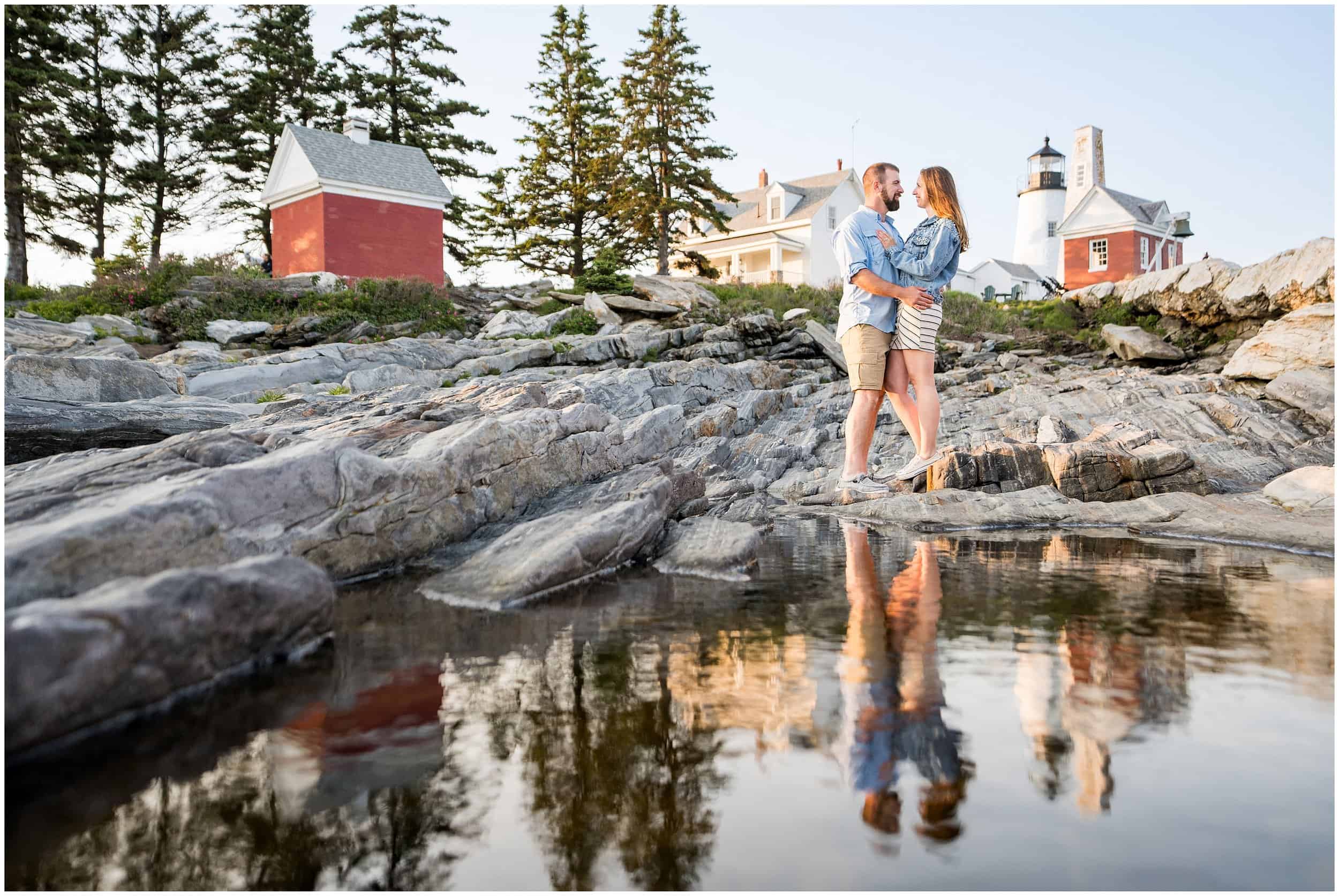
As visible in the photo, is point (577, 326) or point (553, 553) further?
point (577, 326)

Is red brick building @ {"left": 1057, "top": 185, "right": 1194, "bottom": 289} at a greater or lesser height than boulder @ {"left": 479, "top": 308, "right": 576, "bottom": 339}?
greater

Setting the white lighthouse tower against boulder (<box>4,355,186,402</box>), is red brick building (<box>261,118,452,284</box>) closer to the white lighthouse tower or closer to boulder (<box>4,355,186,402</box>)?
boulder (<box>4,355,186,402</box>)

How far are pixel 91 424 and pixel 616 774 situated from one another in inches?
346

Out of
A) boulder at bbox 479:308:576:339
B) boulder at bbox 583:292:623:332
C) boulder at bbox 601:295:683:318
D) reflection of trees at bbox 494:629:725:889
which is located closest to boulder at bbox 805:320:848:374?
boulder at bbox 601:295:683:318

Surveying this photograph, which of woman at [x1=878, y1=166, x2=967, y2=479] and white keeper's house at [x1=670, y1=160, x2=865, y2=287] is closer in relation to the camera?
woman at [x1=878, y1=166, x2=967, y2=479]

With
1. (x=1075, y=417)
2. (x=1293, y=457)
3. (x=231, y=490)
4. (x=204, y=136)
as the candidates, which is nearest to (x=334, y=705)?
(x=231, y=490)

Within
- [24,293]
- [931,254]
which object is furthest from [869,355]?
[24,293]

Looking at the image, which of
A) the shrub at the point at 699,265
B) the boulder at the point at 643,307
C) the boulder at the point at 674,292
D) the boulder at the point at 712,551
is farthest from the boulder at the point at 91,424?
the shrub at the point at 699,265

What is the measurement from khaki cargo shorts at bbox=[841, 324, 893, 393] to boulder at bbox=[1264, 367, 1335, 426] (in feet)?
24.7

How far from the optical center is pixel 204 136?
36188 mm

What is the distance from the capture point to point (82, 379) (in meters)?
11.9

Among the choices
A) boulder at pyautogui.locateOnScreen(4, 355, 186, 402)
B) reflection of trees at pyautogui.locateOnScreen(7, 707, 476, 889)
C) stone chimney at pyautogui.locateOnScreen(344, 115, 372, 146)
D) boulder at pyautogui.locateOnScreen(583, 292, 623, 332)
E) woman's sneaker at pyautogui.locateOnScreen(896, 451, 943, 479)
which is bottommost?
reflection of trees at pyautogui.locateOnScreen(7, 707, 476, 889)

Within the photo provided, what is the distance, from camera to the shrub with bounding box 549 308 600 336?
2444 cm

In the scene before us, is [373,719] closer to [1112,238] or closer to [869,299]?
[869,299]
